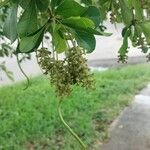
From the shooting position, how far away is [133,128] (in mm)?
5031

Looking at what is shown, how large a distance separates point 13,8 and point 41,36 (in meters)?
0.14

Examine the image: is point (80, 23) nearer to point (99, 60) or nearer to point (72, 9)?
point (72, 9)

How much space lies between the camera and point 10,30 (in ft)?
3.06

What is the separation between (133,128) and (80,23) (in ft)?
14.2

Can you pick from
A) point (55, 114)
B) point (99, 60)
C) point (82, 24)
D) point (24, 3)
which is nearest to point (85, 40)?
point (82, 24)

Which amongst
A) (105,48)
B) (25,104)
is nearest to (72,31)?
(25,104)

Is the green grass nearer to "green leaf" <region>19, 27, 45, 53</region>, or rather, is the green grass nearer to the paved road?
the paved road

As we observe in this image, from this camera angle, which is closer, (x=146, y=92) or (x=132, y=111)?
(x=132, y=111)

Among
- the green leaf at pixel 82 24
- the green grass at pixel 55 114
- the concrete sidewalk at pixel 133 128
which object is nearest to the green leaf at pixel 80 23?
the green leaf at pixel 82 24

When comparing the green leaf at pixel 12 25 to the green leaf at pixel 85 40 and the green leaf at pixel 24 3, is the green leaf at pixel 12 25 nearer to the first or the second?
the green leaf at pixel 24 3

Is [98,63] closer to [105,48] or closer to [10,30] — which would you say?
[105,48]

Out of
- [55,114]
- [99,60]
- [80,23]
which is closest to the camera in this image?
[80,23]

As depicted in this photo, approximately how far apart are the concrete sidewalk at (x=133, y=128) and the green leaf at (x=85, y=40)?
3.74 meters

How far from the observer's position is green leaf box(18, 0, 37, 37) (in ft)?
2.84
